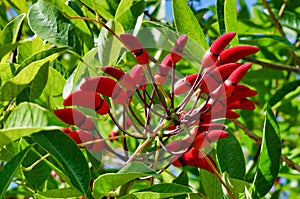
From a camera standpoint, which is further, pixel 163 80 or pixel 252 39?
pixel 252 39

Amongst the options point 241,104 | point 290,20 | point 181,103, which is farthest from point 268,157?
point 290,20

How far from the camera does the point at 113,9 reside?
1380mm

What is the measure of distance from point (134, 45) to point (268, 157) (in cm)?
32

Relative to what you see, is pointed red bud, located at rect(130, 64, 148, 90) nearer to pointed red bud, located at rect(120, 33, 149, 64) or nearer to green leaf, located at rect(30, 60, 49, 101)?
pointed red bud, located at rect(120, 33, 149, 64)

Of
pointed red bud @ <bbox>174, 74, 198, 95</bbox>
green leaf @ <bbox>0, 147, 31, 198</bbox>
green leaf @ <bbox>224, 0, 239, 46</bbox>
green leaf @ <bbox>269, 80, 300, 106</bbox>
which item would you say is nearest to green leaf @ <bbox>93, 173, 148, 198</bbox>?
green leaf @ <bbox>0, 147, 31, 198</bbox>

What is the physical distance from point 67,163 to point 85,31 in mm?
411

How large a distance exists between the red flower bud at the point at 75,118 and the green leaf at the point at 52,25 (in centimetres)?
18

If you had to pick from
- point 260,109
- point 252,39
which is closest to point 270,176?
point 252,39

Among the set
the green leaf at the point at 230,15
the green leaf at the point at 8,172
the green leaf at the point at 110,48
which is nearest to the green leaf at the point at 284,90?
the green leaf at the point at 230,15

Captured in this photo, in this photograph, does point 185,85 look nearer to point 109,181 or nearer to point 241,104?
point 241,104

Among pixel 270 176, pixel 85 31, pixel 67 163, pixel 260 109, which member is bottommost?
pixel 260 109

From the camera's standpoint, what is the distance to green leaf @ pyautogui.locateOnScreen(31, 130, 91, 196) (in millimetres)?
929

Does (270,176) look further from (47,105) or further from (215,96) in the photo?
(47,105)

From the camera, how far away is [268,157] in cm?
112
